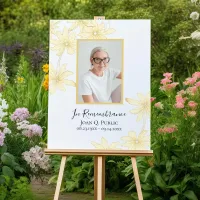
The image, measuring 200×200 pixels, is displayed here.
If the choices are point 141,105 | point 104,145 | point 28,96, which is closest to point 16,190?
point 104,145

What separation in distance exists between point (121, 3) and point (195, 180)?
532cm

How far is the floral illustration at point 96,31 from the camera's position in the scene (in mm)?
5379

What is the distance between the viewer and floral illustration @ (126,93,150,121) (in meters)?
5.32

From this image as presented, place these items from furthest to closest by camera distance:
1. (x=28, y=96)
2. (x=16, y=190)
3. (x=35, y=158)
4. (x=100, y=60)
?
(x=28, y=96), (x=35, y=158), (x=16, y=190), (x=100, y=60)

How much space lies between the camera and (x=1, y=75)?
9078mm

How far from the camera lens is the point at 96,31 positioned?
5.39 metres

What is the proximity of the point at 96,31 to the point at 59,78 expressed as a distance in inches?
18.7

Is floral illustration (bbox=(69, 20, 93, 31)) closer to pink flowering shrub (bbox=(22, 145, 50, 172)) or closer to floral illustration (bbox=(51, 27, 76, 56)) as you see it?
floral illustration (bbox=(51, 27, 76, 56))

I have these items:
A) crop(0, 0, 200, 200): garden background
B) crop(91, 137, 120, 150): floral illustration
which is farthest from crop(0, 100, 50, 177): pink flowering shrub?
crop(91, 137, 120, 150): floral illustration

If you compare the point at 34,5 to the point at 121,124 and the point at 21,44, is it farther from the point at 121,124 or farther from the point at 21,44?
the point at 121,124

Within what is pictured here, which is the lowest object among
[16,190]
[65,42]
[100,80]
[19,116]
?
[16,190]

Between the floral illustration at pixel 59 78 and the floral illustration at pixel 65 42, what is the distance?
13 cm

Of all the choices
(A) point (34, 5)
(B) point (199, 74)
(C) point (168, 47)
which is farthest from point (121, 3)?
(A) point (34, 5)

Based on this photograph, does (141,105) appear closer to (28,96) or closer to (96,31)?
(96,31)
